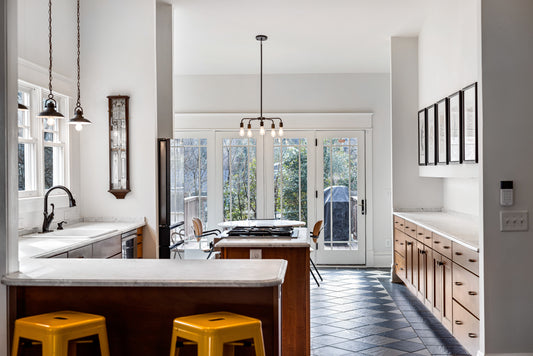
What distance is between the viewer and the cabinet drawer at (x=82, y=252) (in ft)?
11.6

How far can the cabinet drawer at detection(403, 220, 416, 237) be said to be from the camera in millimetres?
5172

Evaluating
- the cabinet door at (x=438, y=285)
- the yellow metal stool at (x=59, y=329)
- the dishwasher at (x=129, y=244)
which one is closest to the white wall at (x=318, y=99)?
the cabinet door at (x=438, y=285)

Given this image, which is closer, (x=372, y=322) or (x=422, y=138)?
(x=372, y=322)

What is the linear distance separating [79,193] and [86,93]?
977 mm

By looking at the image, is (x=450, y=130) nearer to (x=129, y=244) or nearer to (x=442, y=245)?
(x=442, y=245)

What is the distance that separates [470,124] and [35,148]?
146 inches

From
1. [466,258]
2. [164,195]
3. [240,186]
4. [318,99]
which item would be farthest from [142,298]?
[318,99]

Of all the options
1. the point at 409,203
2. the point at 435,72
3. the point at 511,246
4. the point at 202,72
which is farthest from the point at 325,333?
the point at 202,72

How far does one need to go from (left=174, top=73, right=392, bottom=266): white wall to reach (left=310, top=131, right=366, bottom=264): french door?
0.22 m

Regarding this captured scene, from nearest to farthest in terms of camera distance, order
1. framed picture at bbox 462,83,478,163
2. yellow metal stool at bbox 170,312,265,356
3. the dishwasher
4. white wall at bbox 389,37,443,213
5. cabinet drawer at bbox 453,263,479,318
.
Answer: yellow metal stool at bbox 170,312,265,356
cabinet drawer at bbox 453,263,479,318
framed picture at bbox 462,83,478,163
the dishwasher
white wall at bbox 389,37,443,213

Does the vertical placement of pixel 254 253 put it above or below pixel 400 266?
above

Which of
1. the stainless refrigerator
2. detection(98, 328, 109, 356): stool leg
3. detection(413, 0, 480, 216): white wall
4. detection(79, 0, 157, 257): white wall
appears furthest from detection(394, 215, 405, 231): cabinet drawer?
detection(98, 328, 109, 356): stool leg

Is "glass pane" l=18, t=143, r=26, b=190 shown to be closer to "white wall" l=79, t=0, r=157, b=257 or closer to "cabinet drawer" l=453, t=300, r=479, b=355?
"white wall" l=79, t=0, r=157, b=257

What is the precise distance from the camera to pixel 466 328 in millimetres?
3605
